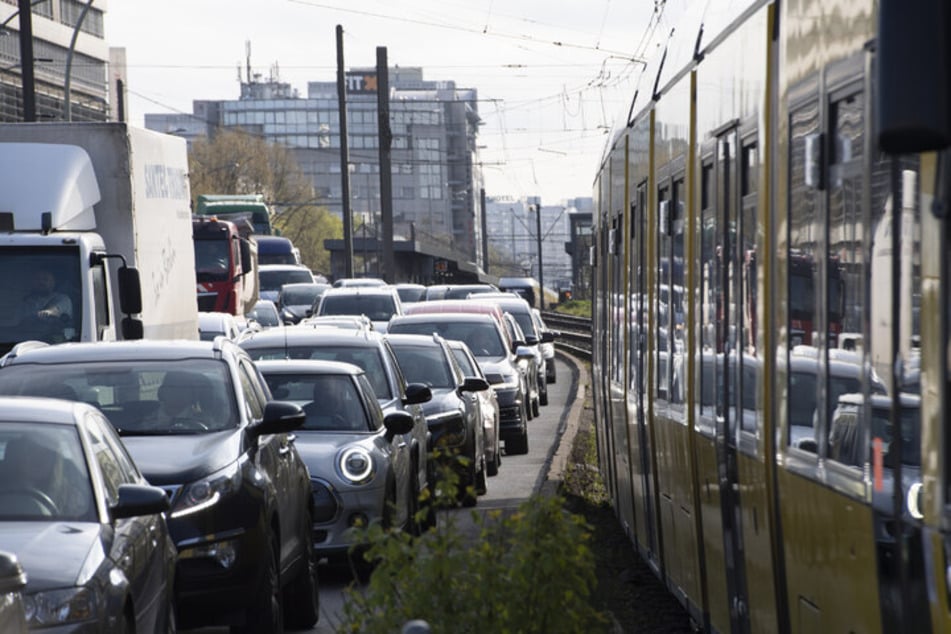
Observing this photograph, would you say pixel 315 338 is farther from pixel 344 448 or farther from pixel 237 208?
pixel 237 208

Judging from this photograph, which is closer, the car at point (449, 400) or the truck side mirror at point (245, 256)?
the car at point (449, 400)

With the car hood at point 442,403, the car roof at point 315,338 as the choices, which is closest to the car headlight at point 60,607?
the car roof at point 315,338

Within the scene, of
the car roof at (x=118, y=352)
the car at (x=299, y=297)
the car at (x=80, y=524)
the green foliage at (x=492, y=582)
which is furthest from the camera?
the car at (x=299, y=297)

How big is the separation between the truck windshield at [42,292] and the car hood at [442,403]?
3.62 m

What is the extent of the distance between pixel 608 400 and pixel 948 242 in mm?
11963

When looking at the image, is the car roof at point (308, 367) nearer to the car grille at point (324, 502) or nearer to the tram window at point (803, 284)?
the car grille at point (324, 502)

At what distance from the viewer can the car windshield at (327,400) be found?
15.1 metres

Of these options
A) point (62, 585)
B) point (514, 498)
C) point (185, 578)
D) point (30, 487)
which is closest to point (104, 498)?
point (30, 487)

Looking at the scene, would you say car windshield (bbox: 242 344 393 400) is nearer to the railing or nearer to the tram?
the tram

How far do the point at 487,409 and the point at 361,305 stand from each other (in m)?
14.2

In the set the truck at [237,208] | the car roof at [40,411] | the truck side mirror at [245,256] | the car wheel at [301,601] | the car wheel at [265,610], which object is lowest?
the car wheel at [301,601]

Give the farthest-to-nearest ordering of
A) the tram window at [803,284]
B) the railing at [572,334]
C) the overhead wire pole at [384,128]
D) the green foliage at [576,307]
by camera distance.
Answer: the green foliage at [576,307] → the railing at [572,334] → the overhead wire pole at [384,128] → the tram window at [803,284]

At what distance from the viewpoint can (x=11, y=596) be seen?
19.3ft

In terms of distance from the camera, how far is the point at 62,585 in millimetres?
7406
